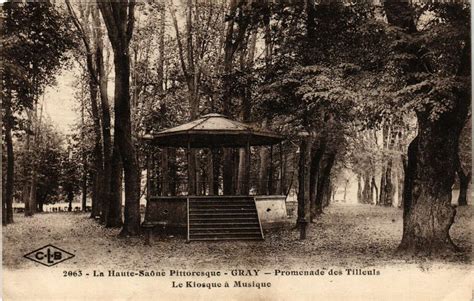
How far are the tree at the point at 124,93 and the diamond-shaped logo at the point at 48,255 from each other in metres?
3.56

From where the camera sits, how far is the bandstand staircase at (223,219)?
12.5 metres

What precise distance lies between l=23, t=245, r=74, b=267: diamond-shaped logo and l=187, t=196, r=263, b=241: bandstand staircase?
12.3ft

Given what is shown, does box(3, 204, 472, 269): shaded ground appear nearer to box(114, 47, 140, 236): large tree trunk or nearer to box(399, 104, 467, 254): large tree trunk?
box(399, 104, 467, 254): large tree trunk

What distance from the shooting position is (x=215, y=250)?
11109 millimetres

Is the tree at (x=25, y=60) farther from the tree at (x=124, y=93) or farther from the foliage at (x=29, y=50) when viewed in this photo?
the tree at (x=124, y=93)

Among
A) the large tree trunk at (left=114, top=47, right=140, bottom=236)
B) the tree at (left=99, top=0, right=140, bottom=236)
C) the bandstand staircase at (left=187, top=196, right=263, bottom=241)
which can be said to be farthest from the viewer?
the large tree trunk at (left=114, top=47, right=140, bottom=236)

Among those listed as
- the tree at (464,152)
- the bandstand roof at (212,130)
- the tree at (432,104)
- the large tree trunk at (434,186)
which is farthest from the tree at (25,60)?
the tree at (464,152)

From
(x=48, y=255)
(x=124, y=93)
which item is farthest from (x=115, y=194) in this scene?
(x=48, y=255)

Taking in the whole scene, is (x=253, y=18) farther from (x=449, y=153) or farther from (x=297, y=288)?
(x=297, y=288)

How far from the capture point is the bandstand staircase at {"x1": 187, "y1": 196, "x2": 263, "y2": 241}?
12.5 meters

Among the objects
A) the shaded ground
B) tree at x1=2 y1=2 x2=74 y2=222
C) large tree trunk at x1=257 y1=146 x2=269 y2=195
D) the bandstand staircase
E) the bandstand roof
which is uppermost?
tree at x1=2 y1=2 x2=74 y2=222

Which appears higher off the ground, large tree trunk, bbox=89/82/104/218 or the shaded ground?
large tree trunk, bbox=89/82/104/218

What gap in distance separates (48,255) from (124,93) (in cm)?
519

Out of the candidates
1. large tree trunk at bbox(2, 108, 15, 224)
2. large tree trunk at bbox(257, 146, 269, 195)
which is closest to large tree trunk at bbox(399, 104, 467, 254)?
large tree trunk at bbox(2, 108, 15, 224)
